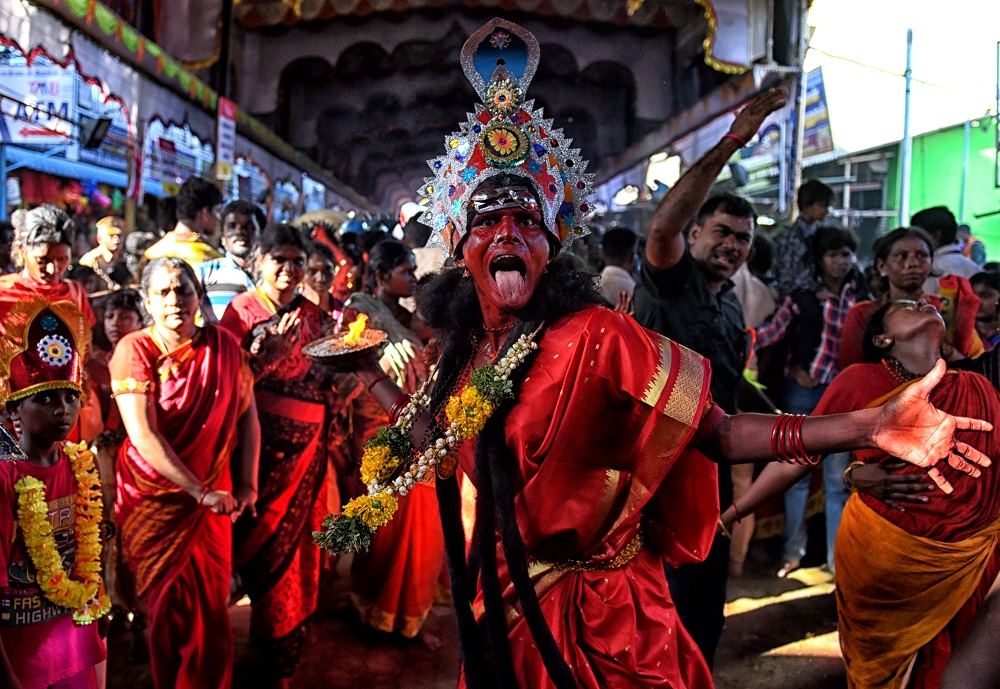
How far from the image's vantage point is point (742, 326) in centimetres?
347

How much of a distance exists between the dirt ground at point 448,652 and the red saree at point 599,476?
7.53 ft

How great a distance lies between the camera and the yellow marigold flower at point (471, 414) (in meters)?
1.85

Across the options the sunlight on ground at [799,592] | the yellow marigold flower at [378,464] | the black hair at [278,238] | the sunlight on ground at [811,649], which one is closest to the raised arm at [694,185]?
the yellow marigold flower at [378,464]

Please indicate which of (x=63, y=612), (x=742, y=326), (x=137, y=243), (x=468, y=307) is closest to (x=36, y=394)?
(x=63, y=612)

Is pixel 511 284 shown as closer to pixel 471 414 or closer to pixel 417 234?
pixel 471 414

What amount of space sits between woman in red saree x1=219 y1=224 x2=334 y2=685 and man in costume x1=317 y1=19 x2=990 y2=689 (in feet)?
6.69

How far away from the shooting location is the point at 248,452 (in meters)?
3.62

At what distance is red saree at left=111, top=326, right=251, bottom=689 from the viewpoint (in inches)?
127

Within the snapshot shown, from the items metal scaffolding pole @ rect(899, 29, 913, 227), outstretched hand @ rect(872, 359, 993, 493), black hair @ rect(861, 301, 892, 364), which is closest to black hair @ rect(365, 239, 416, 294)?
black hair @ rect(861, 301, 892, 364)

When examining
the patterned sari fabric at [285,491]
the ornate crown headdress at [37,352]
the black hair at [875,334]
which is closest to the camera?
the ornate crown headdress at [37,352]

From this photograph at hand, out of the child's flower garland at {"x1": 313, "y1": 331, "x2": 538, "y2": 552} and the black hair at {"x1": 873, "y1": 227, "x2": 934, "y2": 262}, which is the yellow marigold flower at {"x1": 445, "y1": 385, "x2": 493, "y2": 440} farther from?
the black hair at {"x1": 873, "y1": 227, "x2": 934, "y2": 262}

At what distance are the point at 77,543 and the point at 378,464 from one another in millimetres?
1217

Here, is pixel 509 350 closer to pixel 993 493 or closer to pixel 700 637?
pixel 993 493

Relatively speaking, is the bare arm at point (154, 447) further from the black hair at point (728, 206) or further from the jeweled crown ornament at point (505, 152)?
the black hair at point (728, 206)
